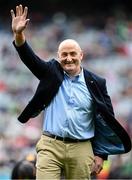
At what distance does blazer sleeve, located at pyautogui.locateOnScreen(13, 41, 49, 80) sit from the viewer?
760 cm

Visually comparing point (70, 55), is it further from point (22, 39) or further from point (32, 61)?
point (22, 39)

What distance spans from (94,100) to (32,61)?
665mm

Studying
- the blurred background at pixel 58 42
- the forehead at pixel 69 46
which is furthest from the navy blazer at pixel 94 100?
the blurred background at pixel 58 42

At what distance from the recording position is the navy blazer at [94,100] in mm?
7736

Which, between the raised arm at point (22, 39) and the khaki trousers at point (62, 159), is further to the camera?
the khaki trousers at point (62, 159)

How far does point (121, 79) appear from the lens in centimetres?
1666

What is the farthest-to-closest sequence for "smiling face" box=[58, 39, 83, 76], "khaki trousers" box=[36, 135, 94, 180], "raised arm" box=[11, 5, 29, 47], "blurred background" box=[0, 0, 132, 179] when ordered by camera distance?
"blurred background" box=[0, 0, 132, 179] < "smiling face" box=[58, 39, 83, 76] < "khaki trousers" box=[36, 135, 94, 180] < "raised arm" box=[11, 5, 29, 47]

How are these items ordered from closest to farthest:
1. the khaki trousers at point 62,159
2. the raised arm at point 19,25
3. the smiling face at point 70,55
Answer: the raised arm at point 19,25, the khaki trousers at point 62,159, the smiling face at point 70,55

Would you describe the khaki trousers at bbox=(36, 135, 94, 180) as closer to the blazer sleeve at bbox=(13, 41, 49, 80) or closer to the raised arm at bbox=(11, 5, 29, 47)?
the blazer sleeve at bbox=(13, 41, 49, 80)

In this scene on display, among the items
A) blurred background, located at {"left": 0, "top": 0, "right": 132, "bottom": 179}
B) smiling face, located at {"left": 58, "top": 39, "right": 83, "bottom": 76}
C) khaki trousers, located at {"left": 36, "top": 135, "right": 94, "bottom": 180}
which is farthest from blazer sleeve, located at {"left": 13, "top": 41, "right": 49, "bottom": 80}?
blurred background, located at {"left": 0, "top": 0, "right": 132, "bottom": 179}

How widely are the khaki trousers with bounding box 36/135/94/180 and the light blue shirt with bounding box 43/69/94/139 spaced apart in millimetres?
95

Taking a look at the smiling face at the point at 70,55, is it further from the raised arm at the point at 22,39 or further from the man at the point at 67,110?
the raised arm at the point at 22,39

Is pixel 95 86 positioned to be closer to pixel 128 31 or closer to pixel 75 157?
pixel 75 157

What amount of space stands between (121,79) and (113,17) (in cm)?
123
